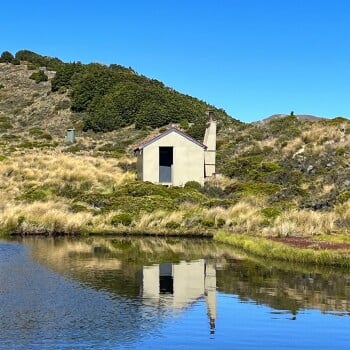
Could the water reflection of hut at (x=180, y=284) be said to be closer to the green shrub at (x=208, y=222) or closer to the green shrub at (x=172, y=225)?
the green shrub at (x=172, y=225)

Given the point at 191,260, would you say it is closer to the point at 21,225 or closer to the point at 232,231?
the point at 232,231

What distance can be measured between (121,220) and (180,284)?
16.1 metres


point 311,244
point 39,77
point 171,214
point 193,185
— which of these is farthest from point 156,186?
point 39,77

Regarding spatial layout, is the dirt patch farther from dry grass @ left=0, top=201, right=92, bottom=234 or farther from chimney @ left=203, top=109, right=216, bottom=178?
chimney @ left=203, top=109, right=216, bottom=178

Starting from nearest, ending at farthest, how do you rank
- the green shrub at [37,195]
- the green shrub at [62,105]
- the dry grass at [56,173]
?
the green shrub at [37,195]
the dry grass at [56,173]
the green shrub at [62,105]

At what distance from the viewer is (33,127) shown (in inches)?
3597

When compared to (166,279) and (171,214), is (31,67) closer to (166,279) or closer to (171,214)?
(171,214)

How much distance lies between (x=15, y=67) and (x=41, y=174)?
72982mm

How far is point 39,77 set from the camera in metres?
110

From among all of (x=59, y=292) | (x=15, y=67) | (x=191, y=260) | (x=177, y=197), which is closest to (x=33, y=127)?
(x=15, y=67)

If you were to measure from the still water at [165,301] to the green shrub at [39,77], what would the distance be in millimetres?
86295

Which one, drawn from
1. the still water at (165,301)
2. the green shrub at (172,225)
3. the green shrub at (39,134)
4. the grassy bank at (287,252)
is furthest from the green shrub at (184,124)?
the still water at (165,301)

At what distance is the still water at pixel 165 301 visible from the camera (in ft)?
42.1

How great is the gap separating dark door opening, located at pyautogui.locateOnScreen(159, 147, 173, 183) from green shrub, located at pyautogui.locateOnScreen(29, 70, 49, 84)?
63439 mm
